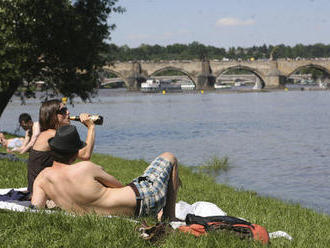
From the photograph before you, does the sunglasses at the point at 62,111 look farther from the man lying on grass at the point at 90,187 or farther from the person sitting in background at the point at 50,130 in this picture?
the man lying on grass at the point at 90,187

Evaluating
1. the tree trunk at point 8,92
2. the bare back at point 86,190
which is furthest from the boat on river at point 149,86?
the bare back at point 86,190

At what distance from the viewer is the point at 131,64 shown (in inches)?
4523

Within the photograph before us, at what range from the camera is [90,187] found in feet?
16.0

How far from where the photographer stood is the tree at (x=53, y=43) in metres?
16.7

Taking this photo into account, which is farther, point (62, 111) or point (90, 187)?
point (62, 111)

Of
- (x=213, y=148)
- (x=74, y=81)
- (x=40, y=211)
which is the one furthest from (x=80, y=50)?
(x=40, y=211)

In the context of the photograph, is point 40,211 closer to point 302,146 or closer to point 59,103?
point 59,103

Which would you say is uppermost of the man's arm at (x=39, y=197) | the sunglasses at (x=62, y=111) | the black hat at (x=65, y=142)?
the sunglasses at (x=62, y=111)

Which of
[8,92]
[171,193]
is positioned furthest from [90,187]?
[8,92]

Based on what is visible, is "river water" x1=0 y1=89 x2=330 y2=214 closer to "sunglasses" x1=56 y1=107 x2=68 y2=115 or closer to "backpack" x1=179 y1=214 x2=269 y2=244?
"sunglasses" x1=56 y1=107 x2=68 y2=115

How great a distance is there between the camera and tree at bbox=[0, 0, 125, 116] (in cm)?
1667

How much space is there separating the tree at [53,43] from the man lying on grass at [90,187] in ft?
38.1

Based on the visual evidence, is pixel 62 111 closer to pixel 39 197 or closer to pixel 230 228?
pixel 39 197

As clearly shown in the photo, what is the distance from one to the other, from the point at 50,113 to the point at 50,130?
0.24m
